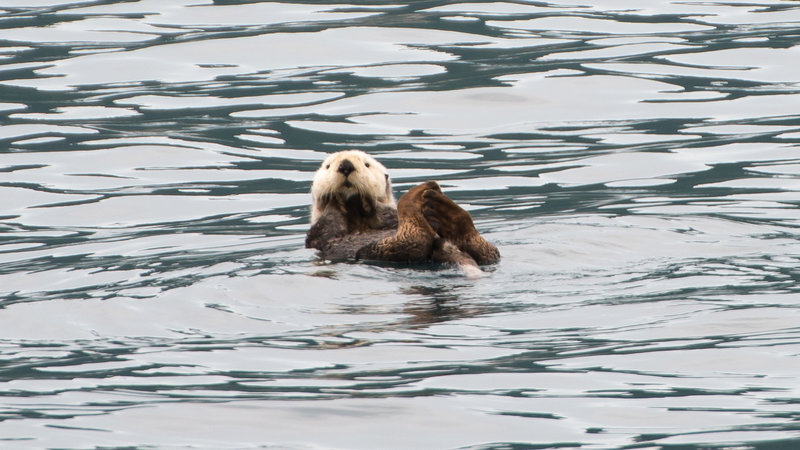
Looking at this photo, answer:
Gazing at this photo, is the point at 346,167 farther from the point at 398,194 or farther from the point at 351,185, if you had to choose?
the point at 398,194

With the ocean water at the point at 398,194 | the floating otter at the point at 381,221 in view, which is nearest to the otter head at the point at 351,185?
the floating otter at the point at 381,221

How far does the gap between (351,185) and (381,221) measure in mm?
342

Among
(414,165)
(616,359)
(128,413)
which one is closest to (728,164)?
(414,165)

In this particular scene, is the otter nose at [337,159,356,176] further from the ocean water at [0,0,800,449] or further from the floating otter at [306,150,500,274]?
the ocean water at [0,0,800,449]

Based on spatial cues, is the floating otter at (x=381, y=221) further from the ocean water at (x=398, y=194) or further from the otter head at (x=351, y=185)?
the ocean water at (x=398, y=194)

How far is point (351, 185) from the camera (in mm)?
7188

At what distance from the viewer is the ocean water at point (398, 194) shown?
4.54 metres

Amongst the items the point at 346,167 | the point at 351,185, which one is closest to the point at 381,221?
the point at 351,185

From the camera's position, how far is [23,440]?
428 cm

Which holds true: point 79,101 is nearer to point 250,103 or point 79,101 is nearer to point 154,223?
point 250,103

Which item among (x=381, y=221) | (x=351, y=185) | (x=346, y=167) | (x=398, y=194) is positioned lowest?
(x=398, y=194)

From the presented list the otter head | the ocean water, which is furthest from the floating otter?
the ocean water

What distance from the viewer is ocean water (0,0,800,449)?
4.54 metres

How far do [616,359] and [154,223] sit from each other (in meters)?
4.90
